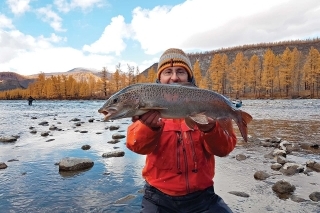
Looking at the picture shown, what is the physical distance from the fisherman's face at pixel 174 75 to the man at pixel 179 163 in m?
0.63

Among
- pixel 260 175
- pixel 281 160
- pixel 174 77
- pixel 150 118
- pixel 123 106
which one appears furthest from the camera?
pixel 281 160

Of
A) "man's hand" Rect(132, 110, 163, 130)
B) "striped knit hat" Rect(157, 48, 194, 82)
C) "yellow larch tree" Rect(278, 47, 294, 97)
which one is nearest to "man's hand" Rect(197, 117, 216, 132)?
"man's hand" Rect(132, 110, 163, 130)

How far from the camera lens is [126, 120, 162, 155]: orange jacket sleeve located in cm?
339

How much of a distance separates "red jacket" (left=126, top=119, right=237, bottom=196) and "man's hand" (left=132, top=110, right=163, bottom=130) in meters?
0.16

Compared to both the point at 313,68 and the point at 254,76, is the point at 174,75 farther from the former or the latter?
→ the point at 254,76

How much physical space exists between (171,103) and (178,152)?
0.92 m

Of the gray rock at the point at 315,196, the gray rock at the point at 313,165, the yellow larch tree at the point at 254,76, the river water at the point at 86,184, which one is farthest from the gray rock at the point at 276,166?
the yellow larch tree at the point at 254,76

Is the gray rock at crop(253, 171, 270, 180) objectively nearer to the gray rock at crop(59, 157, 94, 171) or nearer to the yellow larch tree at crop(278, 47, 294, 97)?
the gray rock at crop(59, 157, 94, 171)

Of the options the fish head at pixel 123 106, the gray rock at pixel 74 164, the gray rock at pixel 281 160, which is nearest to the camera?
the fish head at pixel 123 106

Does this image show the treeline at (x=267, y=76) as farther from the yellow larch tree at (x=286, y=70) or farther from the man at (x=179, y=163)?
the man at (x=179, y=163)

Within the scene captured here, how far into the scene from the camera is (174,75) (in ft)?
13.0

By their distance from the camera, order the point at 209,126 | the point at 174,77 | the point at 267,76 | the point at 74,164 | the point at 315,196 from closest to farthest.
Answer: the point at 209,126
the point at 174,77
the point at 315,196
the point at 74,164
the point at 267,76

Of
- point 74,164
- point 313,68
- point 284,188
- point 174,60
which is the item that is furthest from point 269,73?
point 174,60

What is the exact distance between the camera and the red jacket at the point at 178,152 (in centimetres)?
346
